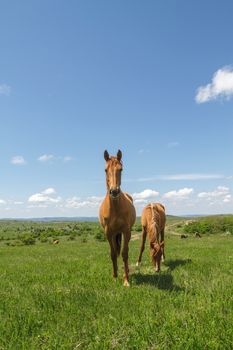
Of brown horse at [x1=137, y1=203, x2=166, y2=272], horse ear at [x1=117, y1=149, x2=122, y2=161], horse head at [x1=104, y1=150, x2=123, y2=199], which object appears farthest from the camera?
brown horse at [x1=137, y1=203, x2=166, y2=272]

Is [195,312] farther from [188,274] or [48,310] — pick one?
[188,274]

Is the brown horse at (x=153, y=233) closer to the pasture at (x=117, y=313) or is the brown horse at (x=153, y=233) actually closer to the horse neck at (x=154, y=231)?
the horse neck at (x=154, y=231)

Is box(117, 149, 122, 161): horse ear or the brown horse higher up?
box(117, 149, 122, 161): horse ear

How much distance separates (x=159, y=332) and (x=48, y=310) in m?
2.52


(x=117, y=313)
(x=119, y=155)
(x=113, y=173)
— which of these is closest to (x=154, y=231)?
(x=119, y=155)

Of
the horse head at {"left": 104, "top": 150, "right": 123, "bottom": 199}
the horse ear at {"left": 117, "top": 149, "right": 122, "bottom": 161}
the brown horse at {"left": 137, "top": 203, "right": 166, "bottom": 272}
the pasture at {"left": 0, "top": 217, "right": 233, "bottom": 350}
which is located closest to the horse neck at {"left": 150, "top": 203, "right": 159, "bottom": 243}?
the brown horse at {"left": 137, "top": 203, "right": 166, "bottom": 272}

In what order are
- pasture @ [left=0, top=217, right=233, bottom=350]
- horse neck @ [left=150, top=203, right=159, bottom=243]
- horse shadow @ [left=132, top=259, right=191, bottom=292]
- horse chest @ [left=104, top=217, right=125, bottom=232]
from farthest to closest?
horse neck @ [left=150, top=203, right=159, bottom=243], horse chest @ [left=104, top=217, right=125, bottom=232], horse shadow @ [left=132, top=259, right=191, bottom=292], pasture @ [left=0, top=217, right=233, bottom=350]

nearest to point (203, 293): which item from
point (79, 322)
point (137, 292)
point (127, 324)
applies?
point (137, 292)

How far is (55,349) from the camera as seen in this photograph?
4918 mm

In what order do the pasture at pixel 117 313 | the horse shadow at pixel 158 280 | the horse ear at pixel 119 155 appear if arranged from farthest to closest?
the horse ear at pixel 119 155 → the horse shadow at pixel 158 280 → the pasture at pixel 117 313

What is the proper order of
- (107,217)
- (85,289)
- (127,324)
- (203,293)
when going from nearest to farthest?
(127,324)
(203,293)
(85,289)
(107,217)

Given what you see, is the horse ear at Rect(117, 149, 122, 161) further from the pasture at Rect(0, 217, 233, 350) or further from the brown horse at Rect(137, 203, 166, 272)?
the pasture at Rect(0, 217, 233, 350)

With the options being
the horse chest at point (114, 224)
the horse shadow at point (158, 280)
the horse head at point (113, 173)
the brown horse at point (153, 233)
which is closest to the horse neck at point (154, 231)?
the brown horse at point (153, 233)

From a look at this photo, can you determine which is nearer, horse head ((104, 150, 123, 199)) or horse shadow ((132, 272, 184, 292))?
horse head ((104, 150, 123, 199))
